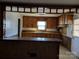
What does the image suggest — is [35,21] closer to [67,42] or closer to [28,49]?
[67,42]

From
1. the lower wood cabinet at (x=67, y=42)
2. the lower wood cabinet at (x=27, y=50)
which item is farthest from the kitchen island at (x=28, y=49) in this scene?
the lower wood cabinet at (x=67, y=42)

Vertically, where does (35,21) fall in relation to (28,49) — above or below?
above

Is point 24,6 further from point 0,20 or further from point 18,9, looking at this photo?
point 0,20

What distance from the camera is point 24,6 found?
548 cm

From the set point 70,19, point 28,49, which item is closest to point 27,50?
point 28,49

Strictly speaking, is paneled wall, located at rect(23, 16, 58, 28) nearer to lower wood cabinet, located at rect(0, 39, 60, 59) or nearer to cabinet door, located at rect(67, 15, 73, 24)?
cabinet door, located at rect(67, 15, 73, 24)

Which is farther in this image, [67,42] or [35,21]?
[35,21]

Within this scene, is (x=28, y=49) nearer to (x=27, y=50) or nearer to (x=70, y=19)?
(x=27, y=50)

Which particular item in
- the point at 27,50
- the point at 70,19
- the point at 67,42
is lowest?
the point at 67,42

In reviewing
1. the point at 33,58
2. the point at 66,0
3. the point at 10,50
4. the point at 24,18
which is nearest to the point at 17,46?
the point at 10,50

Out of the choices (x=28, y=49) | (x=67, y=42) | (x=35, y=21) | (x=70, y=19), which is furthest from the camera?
(x=35, y=21)

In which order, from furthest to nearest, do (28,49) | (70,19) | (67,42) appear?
(67,42), (70,19), (28,49)

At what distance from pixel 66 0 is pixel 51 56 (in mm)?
2072

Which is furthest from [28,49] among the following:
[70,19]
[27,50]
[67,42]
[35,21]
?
[35,21]
